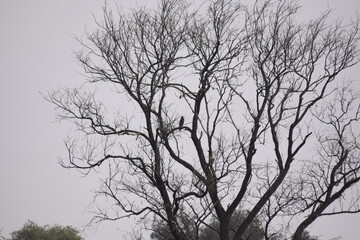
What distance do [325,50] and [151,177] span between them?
4.46 meters

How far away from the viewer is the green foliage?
2981cm

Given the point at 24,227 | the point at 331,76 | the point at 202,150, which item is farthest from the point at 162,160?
the point at 24,227

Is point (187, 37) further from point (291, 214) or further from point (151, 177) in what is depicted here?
point (291, 214)

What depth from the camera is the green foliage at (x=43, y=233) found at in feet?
97.8

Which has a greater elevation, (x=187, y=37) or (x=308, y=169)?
(x=187, y=37)

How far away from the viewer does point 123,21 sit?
30.7 ft

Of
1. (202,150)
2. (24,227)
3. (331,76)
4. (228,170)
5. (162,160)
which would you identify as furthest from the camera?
(24,227)

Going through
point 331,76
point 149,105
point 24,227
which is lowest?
point 149,105

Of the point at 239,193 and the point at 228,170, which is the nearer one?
the point at 228,170

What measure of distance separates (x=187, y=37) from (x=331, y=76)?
9.94 ft

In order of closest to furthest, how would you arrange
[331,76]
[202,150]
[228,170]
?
[228,170] → [202,150] → [331,76]

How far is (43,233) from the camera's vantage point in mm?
30047

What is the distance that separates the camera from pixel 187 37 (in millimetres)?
9398

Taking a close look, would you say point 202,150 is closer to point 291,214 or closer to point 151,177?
point 151,177
